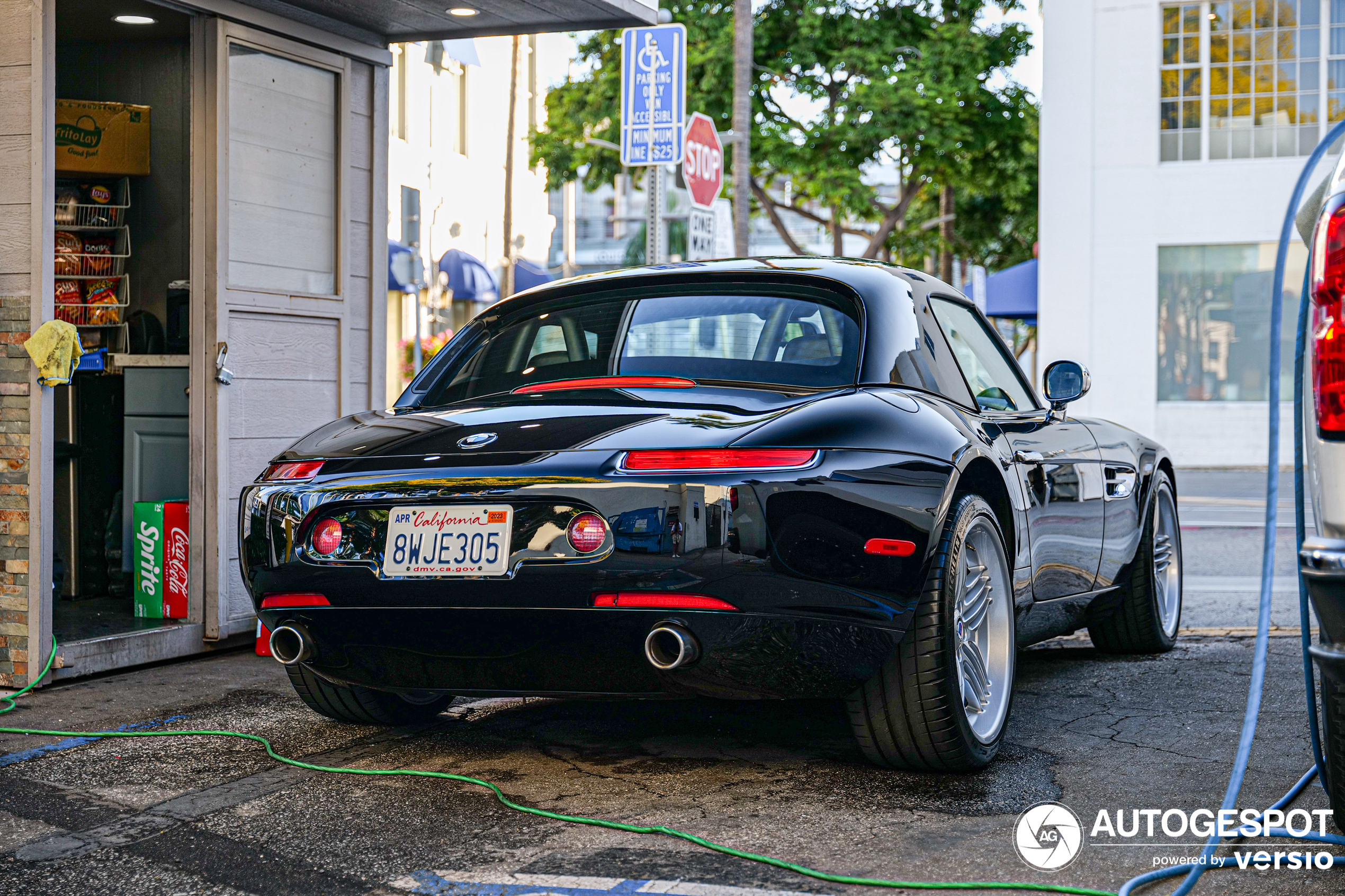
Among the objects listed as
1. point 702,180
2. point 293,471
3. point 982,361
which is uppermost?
point 702,180

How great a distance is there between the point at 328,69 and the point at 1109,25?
612 inches

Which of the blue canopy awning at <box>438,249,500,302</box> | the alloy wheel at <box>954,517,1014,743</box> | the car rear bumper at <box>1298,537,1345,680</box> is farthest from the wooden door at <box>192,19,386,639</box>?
the blue canopy awning at <box>438,249,500,302</box>

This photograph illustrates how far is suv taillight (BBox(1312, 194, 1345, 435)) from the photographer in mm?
2561

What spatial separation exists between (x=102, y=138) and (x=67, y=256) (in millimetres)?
618

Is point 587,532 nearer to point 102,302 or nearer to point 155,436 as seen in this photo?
point 155,436

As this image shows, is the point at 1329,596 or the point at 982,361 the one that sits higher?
the point at 982,361

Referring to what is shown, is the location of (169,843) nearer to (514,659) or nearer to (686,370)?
(514,659)

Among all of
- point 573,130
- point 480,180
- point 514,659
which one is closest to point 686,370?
point 514,659

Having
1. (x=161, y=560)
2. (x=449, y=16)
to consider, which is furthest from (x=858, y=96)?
(x=161, y=560)

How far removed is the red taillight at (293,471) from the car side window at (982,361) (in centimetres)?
185

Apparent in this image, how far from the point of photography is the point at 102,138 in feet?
23.1

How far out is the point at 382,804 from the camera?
3418 mm

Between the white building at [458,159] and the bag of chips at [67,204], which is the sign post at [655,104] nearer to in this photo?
the bag of chips at [67,204]

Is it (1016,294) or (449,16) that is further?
(1016,294)
